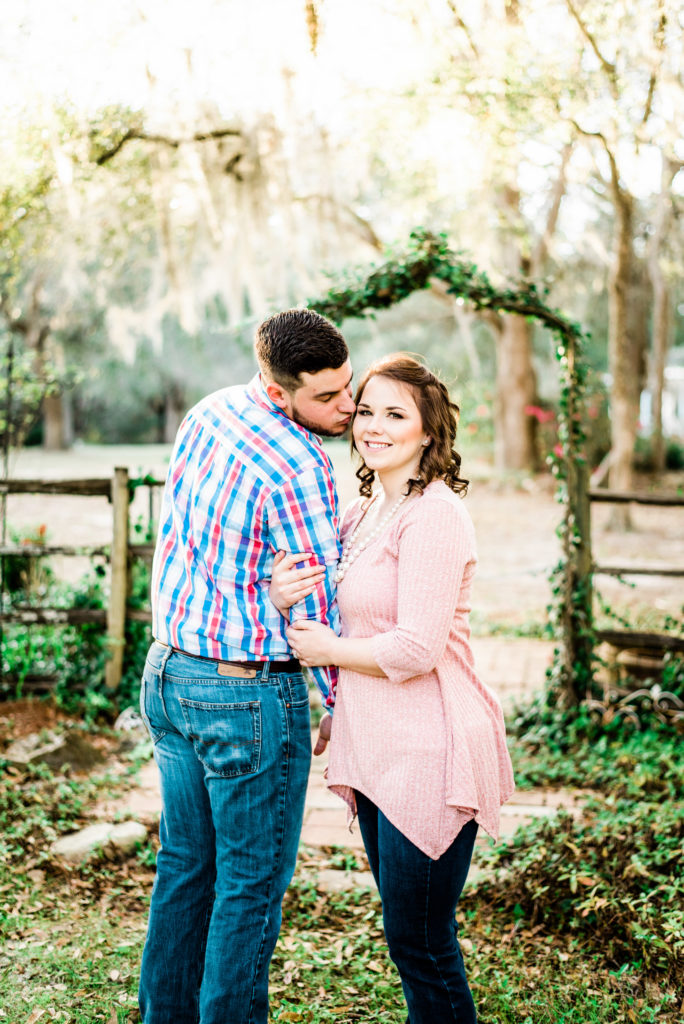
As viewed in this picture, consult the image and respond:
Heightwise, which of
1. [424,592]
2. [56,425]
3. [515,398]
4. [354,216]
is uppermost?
[354,216]

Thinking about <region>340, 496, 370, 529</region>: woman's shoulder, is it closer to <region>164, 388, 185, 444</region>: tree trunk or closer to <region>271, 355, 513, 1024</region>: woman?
<region>271, 355, 513, 1024</region>: woman

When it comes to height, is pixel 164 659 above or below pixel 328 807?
above

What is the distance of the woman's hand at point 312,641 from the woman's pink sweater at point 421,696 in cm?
9

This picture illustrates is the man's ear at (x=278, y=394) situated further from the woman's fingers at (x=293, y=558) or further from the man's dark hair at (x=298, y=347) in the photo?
the woman's fingers at (x=293, y=558)

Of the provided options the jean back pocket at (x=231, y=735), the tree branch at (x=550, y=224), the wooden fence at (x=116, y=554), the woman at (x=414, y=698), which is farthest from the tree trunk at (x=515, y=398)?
the jean back pocket at (x=231, y=735)

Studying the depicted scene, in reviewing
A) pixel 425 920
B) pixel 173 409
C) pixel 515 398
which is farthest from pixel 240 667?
pixel 173 409

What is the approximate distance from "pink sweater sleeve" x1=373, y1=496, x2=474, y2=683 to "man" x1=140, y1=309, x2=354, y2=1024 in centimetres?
19

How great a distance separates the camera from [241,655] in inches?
77.2

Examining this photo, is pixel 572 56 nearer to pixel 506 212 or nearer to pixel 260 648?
pixel 506 212

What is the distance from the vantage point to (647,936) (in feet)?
8.95

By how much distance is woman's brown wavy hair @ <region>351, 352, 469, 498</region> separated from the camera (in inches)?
82.5

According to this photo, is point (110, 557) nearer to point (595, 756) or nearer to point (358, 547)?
point (595, 756)

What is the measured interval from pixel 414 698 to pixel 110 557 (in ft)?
11.6

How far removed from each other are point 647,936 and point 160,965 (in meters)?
1.55
